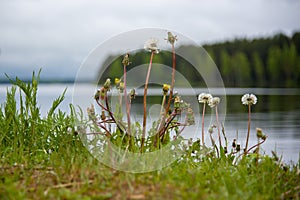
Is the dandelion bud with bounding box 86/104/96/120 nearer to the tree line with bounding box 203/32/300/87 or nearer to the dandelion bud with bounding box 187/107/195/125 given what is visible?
the dandelion bud with bounding box 187/107/195/125

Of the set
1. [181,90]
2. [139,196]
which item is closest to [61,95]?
[181,90]

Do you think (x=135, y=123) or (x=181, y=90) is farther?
(x=181, y=90)

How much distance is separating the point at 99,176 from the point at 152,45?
133cm

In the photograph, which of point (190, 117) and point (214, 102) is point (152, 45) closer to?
point (190, 117)

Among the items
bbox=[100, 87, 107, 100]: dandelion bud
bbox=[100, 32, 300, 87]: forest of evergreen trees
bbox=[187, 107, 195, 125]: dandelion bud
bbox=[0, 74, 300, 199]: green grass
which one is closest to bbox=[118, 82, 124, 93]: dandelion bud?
bbox=[100, 87, 107, 100]: dandelion bud

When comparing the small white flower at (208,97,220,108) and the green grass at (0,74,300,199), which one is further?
the small white flower at (208,97,220,108)

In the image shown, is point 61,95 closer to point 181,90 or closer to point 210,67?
point 181,90

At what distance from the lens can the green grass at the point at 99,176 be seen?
7.60 ft

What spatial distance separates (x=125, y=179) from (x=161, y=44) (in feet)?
4.52

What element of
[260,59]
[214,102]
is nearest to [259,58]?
[260,59]

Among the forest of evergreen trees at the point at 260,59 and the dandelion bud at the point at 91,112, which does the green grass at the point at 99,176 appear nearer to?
the dandelion bud at the point at 91,112

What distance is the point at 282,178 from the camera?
3004 millimetres

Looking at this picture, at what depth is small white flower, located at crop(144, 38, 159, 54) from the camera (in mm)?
3383

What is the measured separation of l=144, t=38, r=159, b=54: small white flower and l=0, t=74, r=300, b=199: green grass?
94cm
